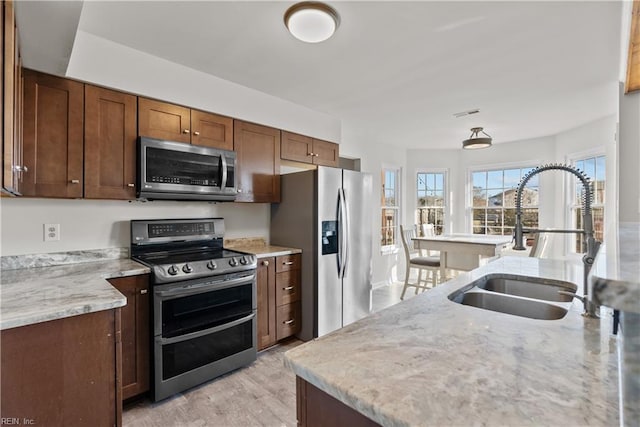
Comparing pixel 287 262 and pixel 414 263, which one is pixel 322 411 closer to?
pixel 287 262

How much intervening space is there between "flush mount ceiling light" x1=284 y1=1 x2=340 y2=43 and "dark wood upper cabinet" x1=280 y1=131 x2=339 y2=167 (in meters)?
1.33

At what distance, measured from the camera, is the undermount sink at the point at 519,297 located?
128 centimetres

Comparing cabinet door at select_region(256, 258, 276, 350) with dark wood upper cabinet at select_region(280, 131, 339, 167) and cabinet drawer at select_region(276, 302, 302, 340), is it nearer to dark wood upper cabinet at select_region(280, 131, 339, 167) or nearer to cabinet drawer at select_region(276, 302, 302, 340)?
cabinet drawer at select_region(276, 302, 302, 340)

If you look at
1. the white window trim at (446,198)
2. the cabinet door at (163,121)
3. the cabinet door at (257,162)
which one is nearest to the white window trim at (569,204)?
the white window trim at (446,198)

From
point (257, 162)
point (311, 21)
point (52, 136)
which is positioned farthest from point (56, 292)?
point (311, 21)

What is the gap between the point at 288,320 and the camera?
2.96 metres

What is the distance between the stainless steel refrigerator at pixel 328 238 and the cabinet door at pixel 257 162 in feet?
0.59

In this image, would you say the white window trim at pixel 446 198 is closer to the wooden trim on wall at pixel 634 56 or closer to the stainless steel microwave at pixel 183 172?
the wooden trim on wall at pixel 634 56

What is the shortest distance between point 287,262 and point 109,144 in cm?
170

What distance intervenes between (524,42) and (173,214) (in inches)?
120

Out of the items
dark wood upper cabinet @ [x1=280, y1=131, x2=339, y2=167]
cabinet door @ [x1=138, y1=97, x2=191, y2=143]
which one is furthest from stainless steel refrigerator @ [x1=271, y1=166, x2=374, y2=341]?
cabinet door @ [x1=138, y1=97, x2=191, y2=143]

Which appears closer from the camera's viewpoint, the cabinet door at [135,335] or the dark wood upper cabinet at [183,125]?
the cabinet door at [135,335]

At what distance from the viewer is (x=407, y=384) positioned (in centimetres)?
67

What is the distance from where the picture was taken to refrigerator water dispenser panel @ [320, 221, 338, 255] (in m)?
2.98
